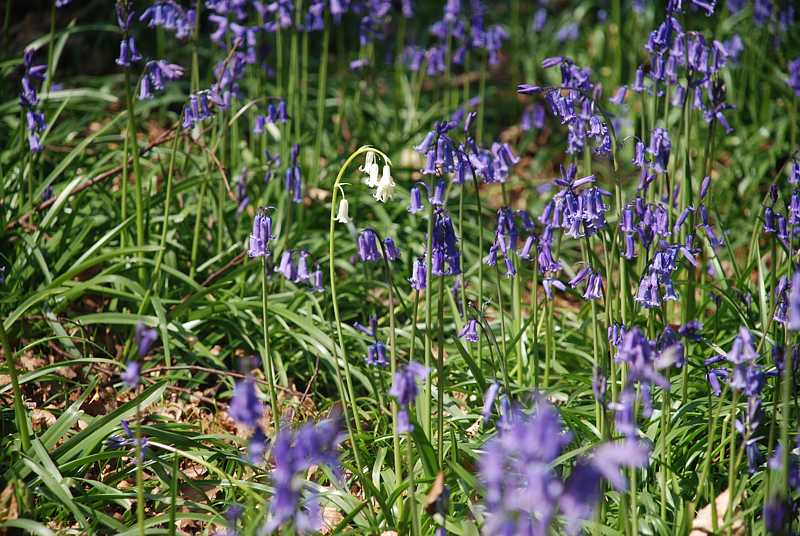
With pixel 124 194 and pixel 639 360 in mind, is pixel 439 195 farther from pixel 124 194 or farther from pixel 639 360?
pixel 124 194

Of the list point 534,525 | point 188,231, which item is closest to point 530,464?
point 534,525

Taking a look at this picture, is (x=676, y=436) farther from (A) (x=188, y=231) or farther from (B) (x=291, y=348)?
→ (A) (x=188, y=231)

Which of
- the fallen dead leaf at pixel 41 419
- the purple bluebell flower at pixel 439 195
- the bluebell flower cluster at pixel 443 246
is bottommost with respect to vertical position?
the fallen dead leaf at pixel 41 419

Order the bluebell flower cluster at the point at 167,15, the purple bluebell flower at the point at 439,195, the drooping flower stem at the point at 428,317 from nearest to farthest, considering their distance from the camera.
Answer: the drooping flower stem at the point at 428,317, the purple bluebell flower at the point at 439,195, the bluebell flower cluster at the point at 167,15

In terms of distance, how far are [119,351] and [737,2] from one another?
639 centimetres

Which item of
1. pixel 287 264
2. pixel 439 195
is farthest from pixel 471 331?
pixel 287 264

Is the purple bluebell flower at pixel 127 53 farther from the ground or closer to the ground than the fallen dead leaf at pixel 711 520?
farther from the ground

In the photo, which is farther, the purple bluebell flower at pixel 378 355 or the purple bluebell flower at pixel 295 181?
the purple bluebell flower at pixel 295 181

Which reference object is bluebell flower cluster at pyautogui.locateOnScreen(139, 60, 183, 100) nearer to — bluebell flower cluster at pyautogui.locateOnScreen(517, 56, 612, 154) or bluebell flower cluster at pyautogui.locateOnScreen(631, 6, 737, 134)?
bluebell flower cluster at pyautogui.locateOnScreen(517, 56, 612, 154)

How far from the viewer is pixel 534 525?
2301 millimetres

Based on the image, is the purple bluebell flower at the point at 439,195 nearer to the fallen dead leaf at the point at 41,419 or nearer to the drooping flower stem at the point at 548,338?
the drooping flower stem at the point at 548,338

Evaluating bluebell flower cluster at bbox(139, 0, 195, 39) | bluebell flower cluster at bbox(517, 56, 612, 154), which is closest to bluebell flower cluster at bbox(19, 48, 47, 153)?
bluebell flower cluster at bbox(139, 0, 195, 39)

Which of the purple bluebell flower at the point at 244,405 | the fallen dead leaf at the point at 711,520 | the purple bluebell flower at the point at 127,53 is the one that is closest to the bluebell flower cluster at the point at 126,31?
the purple bluebell flower at the point at 127,53

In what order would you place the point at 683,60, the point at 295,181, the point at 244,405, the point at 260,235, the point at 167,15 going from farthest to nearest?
1. the point at 167,15
2. the point at 295,181
3. the point at 683,60
4. the point at 260,235
5. the point at 244,405
